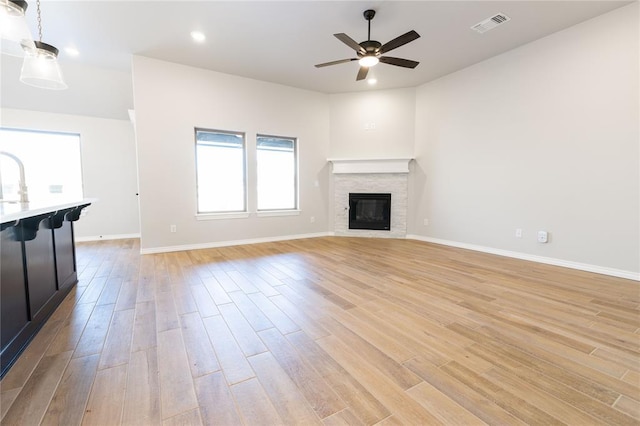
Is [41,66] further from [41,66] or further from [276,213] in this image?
[276,213]

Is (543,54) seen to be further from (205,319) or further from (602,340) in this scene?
(205,319)

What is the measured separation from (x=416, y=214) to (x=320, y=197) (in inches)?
80.8

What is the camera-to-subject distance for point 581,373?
1538 millimetres

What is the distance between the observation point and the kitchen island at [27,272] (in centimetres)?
157

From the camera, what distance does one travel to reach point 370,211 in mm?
5977

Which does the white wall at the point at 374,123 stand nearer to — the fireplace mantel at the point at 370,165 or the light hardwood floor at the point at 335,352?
the fireplace mantel at the point at 370,165

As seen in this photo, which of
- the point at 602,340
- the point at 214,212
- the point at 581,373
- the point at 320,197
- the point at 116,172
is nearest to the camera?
the point at 581,373

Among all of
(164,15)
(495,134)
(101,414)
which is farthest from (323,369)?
(495,134)

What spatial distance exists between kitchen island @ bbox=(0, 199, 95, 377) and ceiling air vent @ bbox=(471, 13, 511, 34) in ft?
15.3

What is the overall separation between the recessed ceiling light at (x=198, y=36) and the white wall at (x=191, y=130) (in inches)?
38.2

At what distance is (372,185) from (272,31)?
3389 mm

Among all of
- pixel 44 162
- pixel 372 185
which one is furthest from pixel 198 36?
pixel 44 162

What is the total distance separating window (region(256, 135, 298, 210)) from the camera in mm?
Answer: 5488

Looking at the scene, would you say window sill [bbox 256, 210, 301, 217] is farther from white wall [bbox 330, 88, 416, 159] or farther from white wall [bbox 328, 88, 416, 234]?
white wall [bbox 330, 88, 416, 159]
